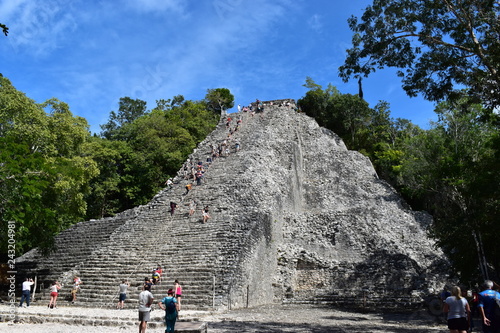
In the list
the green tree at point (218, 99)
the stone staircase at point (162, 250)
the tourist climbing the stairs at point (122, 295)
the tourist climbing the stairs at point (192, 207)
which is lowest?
the tourist climbing the stairs at point (122, 295)

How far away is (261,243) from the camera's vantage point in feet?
A: 51.5

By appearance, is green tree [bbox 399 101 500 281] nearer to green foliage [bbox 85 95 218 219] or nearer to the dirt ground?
the dirt ground

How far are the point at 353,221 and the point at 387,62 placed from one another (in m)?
11.1

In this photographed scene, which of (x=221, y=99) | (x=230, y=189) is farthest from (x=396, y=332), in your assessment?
(x=221, y=99)

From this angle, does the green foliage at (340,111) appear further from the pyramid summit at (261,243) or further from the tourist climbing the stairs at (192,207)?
the tourist climbing the stairs at (192,207)

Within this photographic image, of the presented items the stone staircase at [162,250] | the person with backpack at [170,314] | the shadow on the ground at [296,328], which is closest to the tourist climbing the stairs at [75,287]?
the stone staircase at [162,250]

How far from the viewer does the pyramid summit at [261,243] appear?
13.9 metres

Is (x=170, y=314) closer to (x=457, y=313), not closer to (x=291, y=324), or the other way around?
(x=291, y=324)

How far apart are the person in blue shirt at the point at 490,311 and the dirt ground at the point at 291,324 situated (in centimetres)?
244

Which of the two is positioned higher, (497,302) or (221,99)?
(221,99)

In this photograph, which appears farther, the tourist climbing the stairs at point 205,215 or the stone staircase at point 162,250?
the tourist climbing the stairs at point 205,215

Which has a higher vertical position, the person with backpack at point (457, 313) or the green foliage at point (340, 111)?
the green foliage at point (340, 111)

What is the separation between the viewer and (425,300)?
13.8 m

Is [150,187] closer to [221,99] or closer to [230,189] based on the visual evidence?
[230,189]
